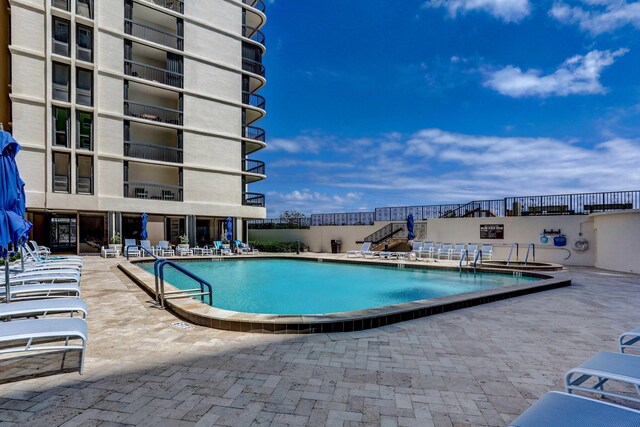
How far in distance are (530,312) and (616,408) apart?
481cm

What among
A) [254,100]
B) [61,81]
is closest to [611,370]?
[61,81]

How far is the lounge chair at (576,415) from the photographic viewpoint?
167cm

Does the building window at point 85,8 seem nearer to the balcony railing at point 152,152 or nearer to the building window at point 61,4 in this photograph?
the building window at point 61,4

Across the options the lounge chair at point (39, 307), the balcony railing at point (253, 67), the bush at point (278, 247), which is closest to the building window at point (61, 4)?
the balcony railing at point (253, 67)

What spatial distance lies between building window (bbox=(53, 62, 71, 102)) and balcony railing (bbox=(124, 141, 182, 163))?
3.60 meters

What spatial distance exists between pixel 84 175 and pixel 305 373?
68.7 feet

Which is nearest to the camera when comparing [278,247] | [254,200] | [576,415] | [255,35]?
[576,415]

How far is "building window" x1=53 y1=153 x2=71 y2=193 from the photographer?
17766mm

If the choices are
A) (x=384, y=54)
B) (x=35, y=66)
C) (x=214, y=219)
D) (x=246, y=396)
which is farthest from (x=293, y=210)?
(x=246, y=396)

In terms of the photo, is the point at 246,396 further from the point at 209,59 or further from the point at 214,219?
the point at 209,59

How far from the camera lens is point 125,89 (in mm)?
19984

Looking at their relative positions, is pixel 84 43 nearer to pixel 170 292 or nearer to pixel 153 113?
pixel 153 113

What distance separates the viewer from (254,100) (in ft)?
86.3

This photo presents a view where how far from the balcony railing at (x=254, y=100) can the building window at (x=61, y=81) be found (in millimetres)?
10756
